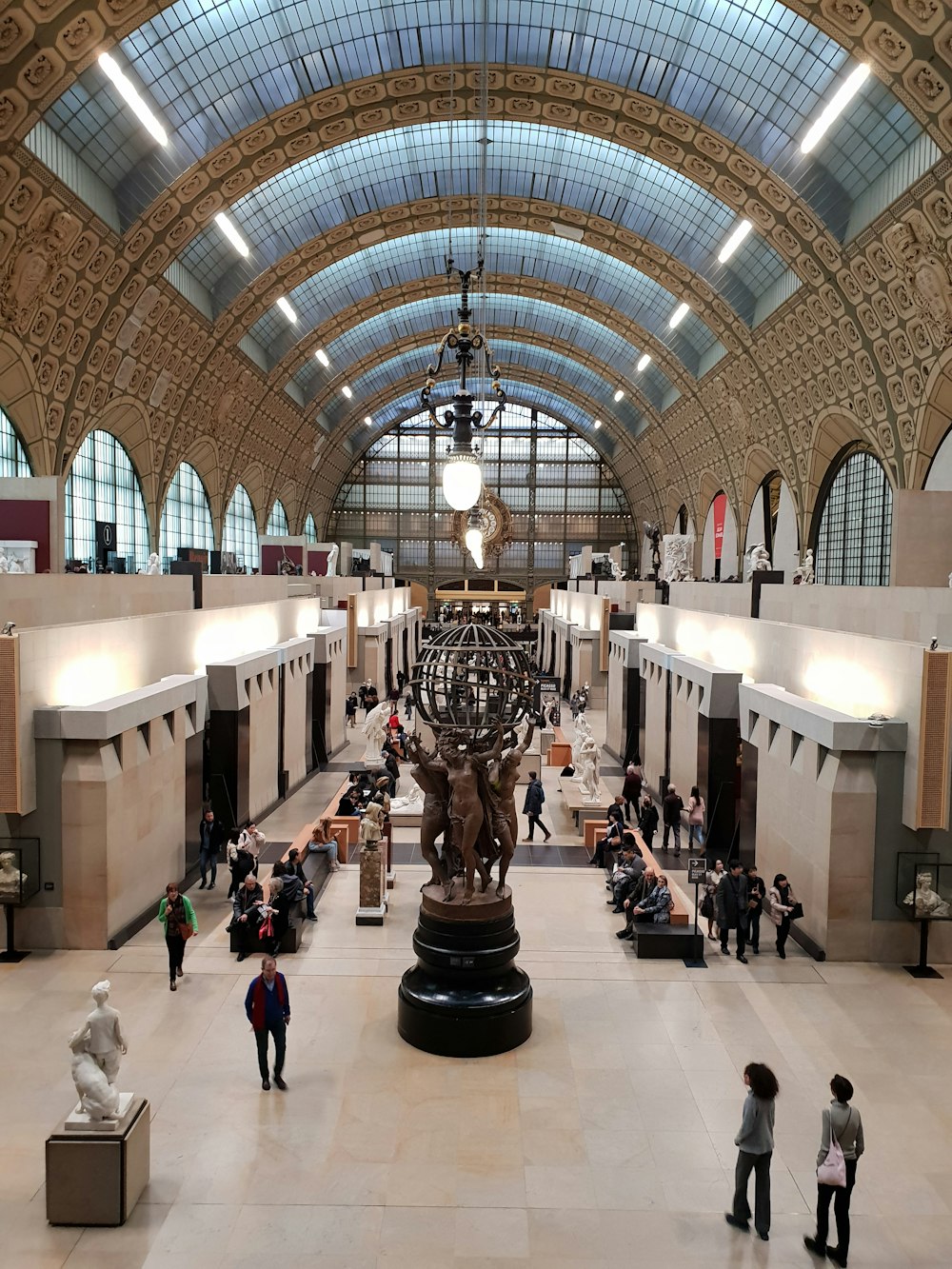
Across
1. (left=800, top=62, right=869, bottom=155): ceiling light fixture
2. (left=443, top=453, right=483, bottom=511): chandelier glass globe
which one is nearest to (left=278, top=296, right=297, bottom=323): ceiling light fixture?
(left=800, top=62, right=869, bottom=155): ceiling light fixture

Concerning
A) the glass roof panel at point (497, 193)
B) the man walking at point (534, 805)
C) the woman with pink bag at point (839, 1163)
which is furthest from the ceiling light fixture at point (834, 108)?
the woman with pink bag at point (839, 1163)

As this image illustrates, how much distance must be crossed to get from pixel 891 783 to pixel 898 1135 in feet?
12.8

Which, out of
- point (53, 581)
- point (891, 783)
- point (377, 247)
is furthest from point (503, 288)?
point (891, 783)

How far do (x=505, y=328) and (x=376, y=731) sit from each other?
107 feet

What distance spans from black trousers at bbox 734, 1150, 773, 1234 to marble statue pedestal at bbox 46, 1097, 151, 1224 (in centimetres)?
380

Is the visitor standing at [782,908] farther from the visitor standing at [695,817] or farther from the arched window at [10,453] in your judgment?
the arched window at [10,453]

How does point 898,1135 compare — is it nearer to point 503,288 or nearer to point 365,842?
point 365,842

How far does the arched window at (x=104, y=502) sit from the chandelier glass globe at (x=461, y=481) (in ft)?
58.5

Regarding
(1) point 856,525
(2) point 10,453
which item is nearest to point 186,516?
(2) point 10,453

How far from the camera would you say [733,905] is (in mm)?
10289

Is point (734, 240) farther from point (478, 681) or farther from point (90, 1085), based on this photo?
point (90, 1085)

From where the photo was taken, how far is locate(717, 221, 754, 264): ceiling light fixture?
83.8 feet

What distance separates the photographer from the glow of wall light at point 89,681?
1052 cm

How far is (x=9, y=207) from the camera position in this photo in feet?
60.4
